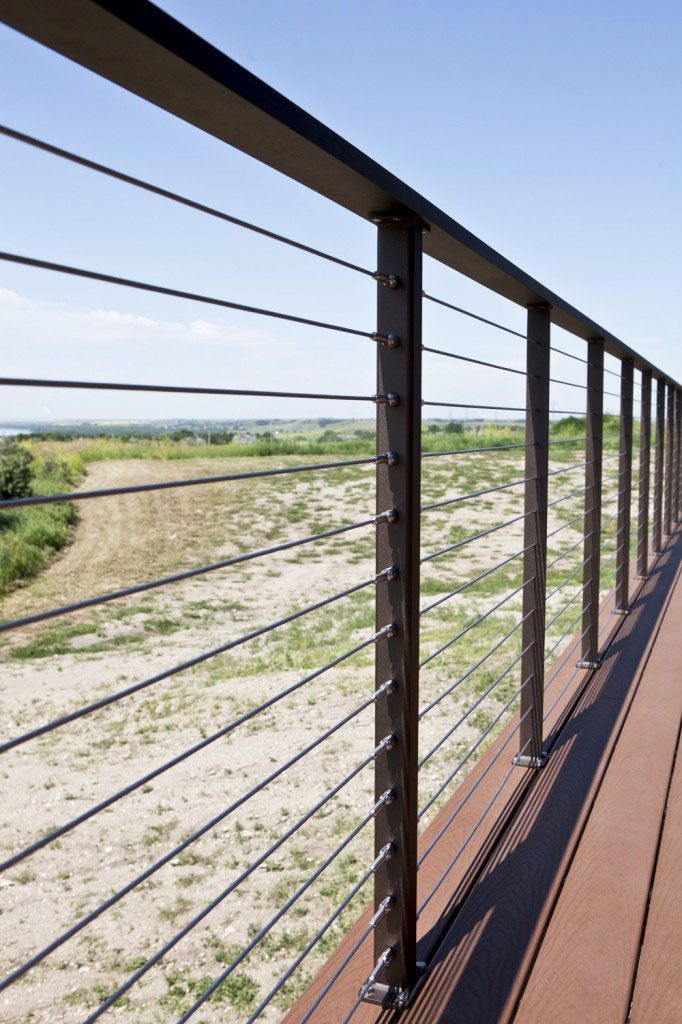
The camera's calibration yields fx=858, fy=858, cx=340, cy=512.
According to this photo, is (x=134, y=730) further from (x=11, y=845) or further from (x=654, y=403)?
(x=654, y=403)

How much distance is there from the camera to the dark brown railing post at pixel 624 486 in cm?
341

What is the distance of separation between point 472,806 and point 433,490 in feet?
35.3

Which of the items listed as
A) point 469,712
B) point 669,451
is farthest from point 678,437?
point 469,712

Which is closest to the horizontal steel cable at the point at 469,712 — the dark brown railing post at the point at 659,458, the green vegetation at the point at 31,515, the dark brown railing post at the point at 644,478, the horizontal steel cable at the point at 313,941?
the horizontal steel cable at the point at 313,941

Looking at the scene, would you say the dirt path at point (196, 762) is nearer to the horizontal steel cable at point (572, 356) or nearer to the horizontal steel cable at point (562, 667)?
the horizontal steel cable at point (562, 667)

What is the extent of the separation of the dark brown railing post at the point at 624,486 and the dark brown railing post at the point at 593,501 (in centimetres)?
54

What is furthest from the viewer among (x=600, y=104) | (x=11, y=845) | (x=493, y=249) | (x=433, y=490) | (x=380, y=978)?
(x=433, y=490)

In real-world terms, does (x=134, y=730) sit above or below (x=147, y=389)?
below

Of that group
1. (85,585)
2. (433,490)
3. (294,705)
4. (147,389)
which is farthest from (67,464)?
(147,389)

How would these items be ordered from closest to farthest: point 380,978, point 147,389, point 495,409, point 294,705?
point 147,389 → point 380,978 → point 495,409 → point 294,705

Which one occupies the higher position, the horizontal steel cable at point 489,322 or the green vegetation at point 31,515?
the horizontal steel cable at point 489,322

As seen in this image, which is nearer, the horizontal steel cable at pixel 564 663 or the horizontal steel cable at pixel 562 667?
the horizontal steel cable at pixel 562 667

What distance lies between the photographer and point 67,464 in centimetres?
1330

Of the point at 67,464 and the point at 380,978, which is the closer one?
the point at 380,978
